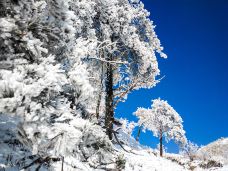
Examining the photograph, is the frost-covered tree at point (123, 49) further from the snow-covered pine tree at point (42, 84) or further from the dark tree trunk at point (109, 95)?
the snow-covered pine tree at point (42, 84)

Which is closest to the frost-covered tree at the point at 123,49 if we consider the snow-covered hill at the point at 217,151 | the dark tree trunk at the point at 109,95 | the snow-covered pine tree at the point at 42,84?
the dark tree trunk at the point at 109,95

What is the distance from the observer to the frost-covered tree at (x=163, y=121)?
39500mm

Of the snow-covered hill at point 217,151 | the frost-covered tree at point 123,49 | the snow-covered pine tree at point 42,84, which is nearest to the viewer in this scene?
the snow-covered pine tree at point 42,84

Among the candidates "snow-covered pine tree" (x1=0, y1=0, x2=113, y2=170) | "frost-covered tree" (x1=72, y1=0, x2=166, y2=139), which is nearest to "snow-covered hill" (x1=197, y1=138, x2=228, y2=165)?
"frost-covered tree" (x1=72, y1=0, x2=166, y2=139)

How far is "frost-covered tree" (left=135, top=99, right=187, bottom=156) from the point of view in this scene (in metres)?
39.5

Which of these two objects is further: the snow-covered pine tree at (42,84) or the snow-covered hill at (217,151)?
the snow-covered hill at (217,151)

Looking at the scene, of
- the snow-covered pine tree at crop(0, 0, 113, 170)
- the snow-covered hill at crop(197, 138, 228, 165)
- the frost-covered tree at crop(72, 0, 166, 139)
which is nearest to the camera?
the snow-covered pine tree at crop(0, 0, 113, 170)

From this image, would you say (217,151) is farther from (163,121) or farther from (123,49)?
(123,49)

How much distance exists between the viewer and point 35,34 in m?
4.87

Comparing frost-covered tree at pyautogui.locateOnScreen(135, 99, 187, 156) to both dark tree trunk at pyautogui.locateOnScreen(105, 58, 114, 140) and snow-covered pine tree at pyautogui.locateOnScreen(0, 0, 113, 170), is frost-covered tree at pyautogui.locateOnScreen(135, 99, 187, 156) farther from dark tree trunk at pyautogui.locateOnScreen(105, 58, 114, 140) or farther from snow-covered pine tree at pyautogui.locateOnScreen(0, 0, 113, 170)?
snow-covered pine tree at pyautogui.locateOnScreen(0, 0, 113, 170)

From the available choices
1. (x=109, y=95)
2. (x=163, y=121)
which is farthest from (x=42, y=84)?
(x=163, y=121)

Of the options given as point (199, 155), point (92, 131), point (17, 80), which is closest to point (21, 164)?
point (92, 131)

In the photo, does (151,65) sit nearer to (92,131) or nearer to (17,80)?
(92,131)

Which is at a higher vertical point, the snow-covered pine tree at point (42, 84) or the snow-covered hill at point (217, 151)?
the snow-covered hill at point (217, 151)
